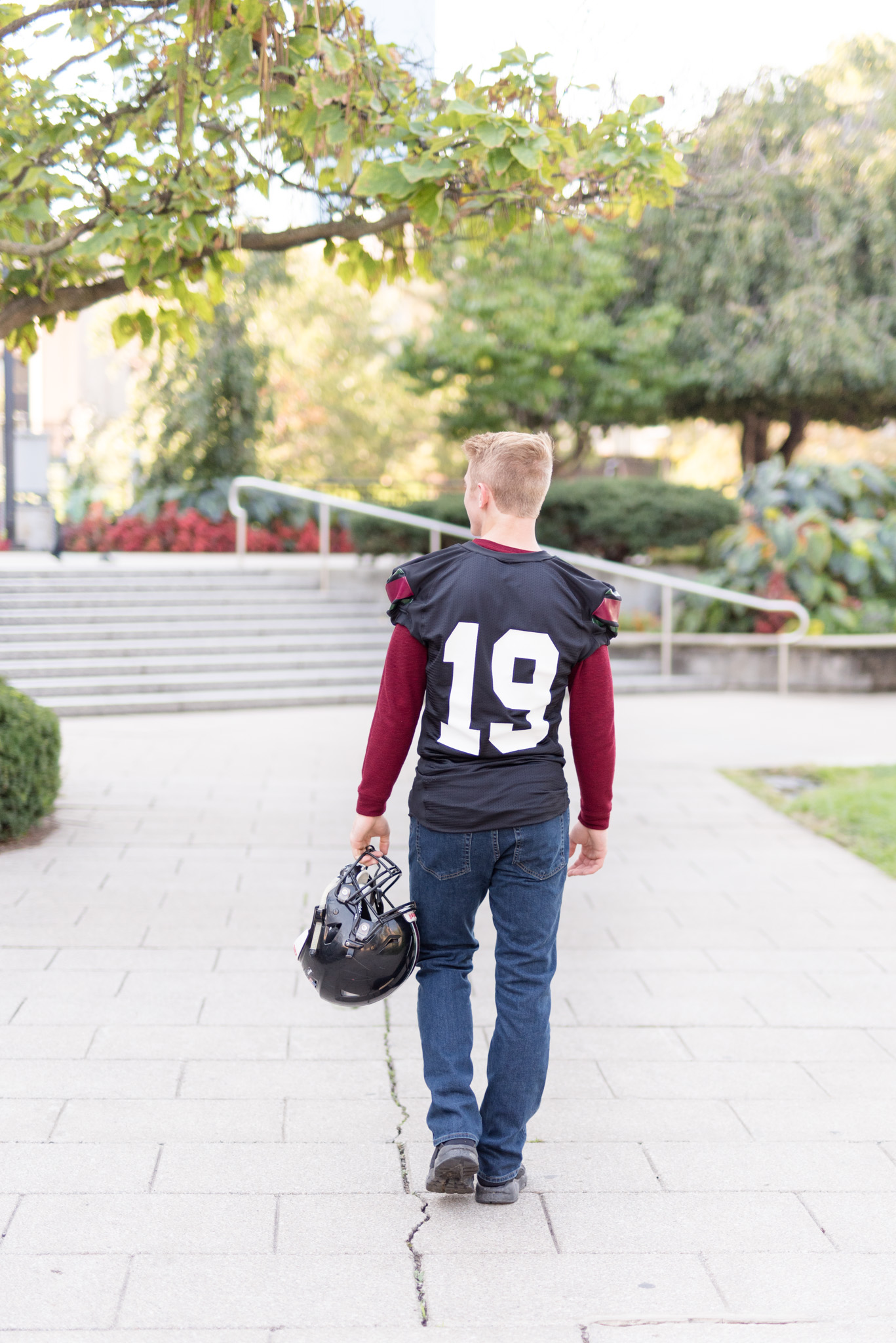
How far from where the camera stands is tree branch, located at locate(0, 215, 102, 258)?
512 cm

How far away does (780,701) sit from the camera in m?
12.1

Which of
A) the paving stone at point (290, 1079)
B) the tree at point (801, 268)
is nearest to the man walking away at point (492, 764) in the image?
the paving stone at point (290, 1079)

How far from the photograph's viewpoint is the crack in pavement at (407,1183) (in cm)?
259

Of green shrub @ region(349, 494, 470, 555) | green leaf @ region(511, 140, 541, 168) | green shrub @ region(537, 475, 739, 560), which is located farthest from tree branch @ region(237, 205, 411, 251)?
green shrub @ region(537, 475, 739, 560)

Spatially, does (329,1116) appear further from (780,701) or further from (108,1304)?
(780,701)

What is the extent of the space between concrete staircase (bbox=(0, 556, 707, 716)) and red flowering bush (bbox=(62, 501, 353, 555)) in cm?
400

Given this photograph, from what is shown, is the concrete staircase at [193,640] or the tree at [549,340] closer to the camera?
the concrete staircase at [193,640]

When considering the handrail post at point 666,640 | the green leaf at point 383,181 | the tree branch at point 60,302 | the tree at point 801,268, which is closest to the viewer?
the green leaf at point 383,181

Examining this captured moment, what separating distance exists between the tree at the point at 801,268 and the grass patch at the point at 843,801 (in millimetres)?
10214

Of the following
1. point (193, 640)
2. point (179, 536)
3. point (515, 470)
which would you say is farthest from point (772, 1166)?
point (179, 536)

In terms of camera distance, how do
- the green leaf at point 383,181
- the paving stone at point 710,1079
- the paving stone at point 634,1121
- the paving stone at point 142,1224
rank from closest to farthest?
the paving stone at point 142,1224
the paving stone at point 634,1121
the paving stone at point 710,1079
the green leaf at point 383,181

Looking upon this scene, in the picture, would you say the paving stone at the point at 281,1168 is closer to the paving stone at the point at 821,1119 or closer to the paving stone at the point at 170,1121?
the paving stone at the point at 170,1121

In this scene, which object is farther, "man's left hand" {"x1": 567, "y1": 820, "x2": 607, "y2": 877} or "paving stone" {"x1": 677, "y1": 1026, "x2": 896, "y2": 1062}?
"paving stone" {"x1": 677, "y1": 1026, "x2": 896, "y2": 1062}

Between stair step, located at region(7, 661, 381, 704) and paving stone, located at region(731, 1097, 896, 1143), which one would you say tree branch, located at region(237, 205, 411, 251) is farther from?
stair step, located at region(7, 661, 381, 704)
